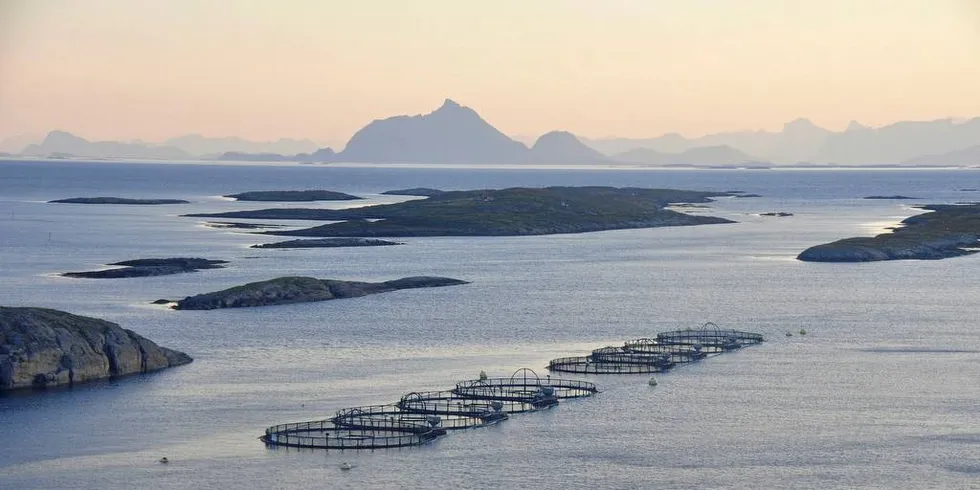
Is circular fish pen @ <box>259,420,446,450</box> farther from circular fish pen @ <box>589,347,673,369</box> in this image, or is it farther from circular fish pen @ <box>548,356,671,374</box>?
circular fish pen @ <box>589,347,673,369</box>

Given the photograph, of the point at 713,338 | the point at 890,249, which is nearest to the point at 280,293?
the point at 713,338

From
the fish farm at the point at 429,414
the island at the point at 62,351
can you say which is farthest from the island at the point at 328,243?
the fish farm at the point at 429,414

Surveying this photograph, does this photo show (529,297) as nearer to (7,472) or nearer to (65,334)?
(65,334)

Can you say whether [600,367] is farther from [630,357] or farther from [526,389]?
[526,389]

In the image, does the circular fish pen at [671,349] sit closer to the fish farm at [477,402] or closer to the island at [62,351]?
the fish farm at [477,402]

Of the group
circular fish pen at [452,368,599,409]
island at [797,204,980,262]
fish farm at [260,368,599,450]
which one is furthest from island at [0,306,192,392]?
island at [797,204,980,262]

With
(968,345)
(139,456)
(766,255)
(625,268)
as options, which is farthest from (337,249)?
(139,456)
